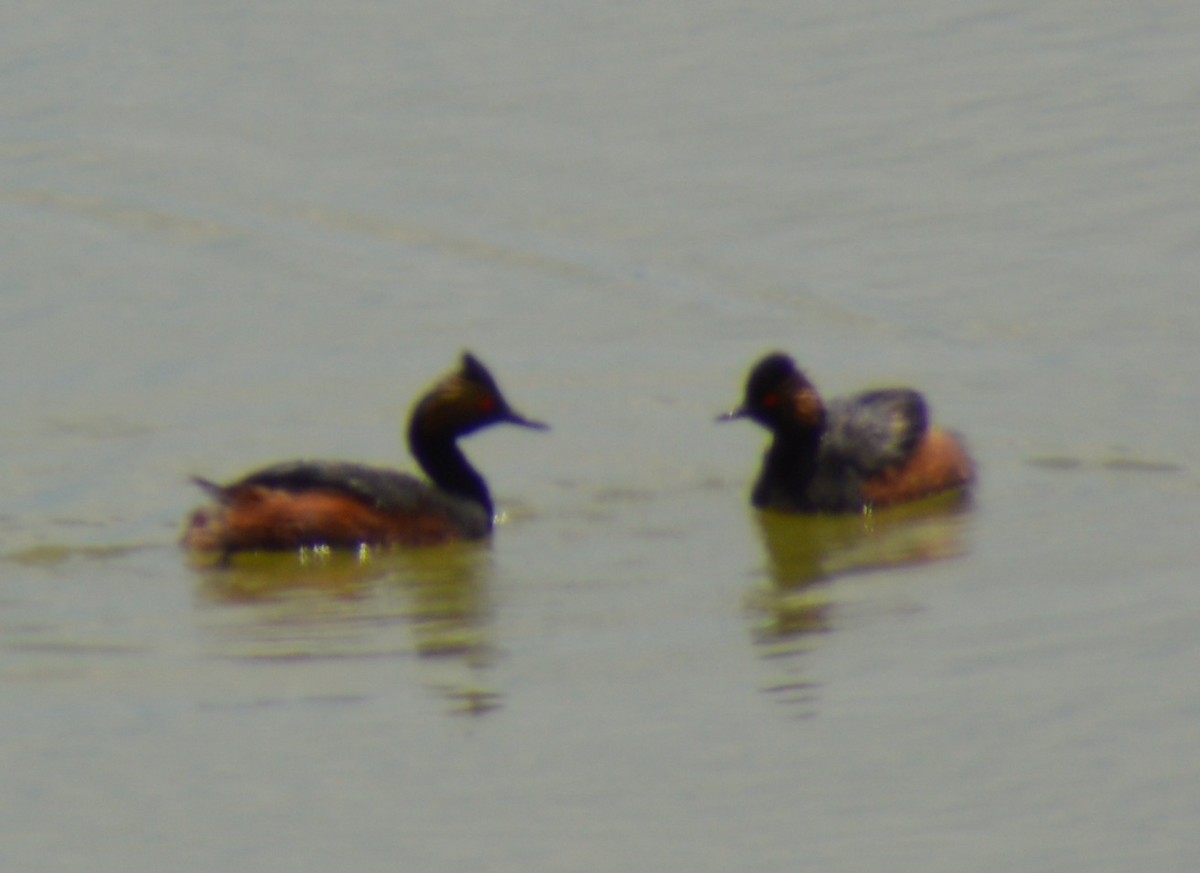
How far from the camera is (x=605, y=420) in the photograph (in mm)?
15125

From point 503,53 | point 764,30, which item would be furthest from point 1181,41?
point 503,53

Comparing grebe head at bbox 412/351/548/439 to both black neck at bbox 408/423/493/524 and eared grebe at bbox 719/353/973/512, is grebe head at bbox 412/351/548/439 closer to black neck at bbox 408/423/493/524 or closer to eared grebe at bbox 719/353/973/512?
black neck at bbox 408/423/493/524

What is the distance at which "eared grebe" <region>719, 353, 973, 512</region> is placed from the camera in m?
14.1

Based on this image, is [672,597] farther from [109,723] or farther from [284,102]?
[284,102]

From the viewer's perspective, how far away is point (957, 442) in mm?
14320

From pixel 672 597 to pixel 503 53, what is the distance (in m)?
11.0

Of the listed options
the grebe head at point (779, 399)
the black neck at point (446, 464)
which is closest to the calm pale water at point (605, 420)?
the black neck at point (446, 464)

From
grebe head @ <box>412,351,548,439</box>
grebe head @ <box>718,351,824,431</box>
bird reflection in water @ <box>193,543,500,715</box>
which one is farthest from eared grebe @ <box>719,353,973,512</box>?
bird reflection in water @ <box>193,543,500,715</box>

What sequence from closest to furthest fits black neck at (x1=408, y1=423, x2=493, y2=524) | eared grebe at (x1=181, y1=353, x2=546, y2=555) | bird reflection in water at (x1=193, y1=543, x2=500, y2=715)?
1. bird reflection in water at (x1=193, y1=543, x2=500, y2=715)
2. eared grebe at (x1=181, y1=353, x2=546, y2=555)
3. black neck at (x1=408, y1=423, x2=493, y2=524)

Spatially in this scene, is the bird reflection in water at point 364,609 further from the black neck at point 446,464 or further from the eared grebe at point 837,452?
the eared grebe at point 837,452

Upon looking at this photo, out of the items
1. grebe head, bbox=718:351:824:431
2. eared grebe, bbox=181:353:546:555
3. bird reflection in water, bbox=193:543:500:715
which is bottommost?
bird reflection in water, bbox=193:543:500:715

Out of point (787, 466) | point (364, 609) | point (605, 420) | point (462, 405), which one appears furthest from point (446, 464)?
point (364, 609)

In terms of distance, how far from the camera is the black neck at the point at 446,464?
13906 millimetres

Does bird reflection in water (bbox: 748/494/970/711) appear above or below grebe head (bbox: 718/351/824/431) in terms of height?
below
